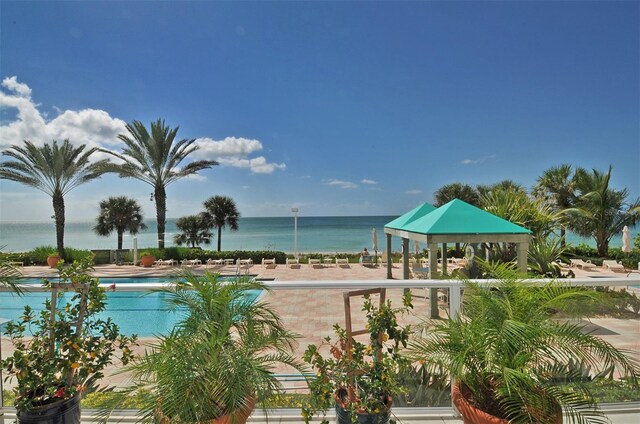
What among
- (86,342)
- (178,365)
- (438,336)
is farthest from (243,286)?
(438,336)

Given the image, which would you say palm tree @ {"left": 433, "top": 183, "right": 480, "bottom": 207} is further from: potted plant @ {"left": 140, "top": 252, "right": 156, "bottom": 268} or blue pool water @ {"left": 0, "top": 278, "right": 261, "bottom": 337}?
blue pool water @ {"left": 0, "top": 278, "right": 261, "bottom": 337}

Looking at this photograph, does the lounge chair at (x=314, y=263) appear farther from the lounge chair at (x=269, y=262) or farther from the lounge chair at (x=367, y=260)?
the lounge chair at (x=367, y=260)

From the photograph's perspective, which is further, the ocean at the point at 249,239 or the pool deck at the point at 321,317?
the ocean at the point at 249,239

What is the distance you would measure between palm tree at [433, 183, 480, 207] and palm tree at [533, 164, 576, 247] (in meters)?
7.24

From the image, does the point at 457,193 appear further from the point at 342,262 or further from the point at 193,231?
the point at 193,231

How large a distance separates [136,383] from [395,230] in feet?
26.6

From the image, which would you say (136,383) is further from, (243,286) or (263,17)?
(263,17)

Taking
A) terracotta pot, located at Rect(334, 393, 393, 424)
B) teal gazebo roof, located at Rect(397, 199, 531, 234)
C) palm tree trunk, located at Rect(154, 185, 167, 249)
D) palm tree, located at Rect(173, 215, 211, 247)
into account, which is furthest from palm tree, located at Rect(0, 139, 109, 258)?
terracotta pot, located at Rect(334, 393, 393, 424)

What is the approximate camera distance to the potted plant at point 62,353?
186 cm

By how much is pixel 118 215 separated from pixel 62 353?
69.1 ft

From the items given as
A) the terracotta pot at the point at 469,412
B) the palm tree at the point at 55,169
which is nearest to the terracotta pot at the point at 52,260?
the palm tree at the point at 55,169

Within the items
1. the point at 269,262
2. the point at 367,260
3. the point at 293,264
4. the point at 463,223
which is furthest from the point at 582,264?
the point at 269,262

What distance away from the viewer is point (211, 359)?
1684 millimetres

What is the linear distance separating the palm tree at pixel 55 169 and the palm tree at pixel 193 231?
7.37 metres
